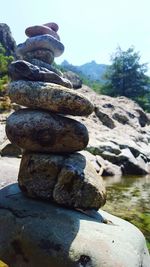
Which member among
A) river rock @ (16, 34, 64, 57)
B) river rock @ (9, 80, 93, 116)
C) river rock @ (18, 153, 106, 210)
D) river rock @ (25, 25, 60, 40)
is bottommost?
river rock @ (18, 153, 106, 210)

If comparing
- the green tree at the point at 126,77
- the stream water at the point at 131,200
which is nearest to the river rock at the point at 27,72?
the stream water at the point at 131,200

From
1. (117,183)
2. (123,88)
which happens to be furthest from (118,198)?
(123,88)

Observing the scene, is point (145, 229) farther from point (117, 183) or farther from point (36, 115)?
point (117, 183)

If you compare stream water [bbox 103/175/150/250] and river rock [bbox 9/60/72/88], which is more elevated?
river rock [bbox 9/60/72/88]

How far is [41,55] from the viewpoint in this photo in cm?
1173

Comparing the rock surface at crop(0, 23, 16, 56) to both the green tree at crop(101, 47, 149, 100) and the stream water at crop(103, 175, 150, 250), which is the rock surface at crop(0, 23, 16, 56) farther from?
the stream water at crop(103, 175, 150, 250)

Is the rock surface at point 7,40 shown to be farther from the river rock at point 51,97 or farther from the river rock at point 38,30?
the river rock at point 51,97

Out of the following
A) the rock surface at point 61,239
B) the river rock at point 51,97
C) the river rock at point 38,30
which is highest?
the river rock at point 38,30

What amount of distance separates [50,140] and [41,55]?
144 inches

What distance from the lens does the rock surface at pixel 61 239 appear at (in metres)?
7.15

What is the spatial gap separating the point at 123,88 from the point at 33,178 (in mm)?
57654

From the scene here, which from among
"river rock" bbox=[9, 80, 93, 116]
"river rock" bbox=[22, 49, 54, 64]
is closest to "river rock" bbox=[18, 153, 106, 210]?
"river rock" bbox=[9, 80, 93, 116]

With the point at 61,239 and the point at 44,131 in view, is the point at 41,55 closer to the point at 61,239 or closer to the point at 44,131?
the point at 44,131

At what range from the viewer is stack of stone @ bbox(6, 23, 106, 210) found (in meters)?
8.95
